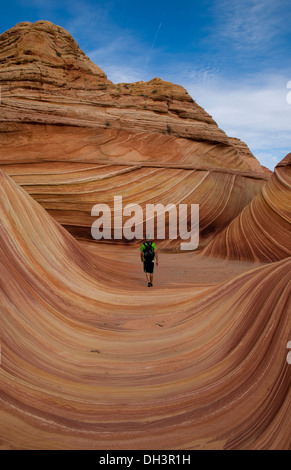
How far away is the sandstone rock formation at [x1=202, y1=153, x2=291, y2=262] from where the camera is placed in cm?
848

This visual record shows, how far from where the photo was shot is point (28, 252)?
4379 mm

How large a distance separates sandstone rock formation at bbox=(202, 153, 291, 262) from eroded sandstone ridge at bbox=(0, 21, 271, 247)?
1860mm

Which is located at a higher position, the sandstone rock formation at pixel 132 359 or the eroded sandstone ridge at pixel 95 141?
the eroded sandstone ridge at pixel 95 141

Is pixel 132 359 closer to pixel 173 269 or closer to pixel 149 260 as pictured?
pixel 149 260

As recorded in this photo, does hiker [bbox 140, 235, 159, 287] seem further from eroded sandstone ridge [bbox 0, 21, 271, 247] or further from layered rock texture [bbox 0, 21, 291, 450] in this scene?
eroded sandstone ridge [bbox 0, 21, 271, 247]

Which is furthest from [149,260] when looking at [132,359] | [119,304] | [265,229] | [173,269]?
[265,229]

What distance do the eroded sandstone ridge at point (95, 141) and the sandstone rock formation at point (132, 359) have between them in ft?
16.9

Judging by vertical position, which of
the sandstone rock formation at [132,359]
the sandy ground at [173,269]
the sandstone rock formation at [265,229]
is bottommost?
the sandstone rock formation at [132,359]

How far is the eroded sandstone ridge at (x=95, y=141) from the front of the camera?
1013 centimetres

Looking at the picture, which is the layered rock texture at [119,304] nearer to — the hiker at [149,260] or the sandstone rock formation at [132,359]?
the sandstone rock formation at [132,359]

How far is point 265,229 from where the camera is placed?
8984 millimetres

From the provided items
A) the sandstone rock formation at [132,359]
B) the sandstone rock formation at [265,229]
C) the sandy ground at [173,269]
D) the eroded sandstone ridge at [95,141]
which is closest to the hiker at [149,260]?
the sandy ground at [173,269]

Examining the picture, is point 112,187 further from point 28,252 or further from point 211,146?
point 28,252

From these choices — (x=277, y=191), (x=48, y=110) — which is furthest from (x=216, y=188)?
(x=48, y=110)
